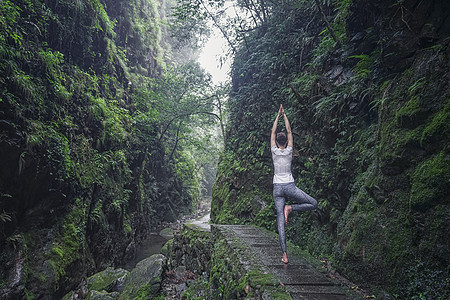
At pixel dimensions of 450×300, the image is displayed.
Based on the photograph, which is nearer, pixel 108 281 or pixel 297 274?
pixel 297 274

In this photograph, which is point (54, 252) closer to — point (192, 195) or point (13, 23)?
point (13, 23)

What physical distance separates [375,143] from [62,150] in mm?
8233

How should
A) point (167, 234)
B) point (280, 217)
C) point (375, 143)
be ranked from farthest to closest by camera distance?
point (167, 234), point (280, 217), point (375, 143)

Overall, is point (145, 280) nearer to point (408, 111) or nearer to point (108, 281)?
point (108, 281)

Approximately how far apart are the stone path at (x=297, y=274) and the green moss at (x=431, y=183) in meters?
1.35

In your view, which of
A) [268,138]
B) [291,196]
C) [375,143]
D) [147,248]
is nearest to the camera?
[375,143]

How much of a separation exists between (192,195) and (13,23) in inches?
754

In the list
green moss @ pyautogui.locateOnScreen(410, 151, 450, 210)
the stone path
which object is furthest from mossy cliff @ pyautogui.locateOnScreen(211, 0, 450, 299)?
the stone path

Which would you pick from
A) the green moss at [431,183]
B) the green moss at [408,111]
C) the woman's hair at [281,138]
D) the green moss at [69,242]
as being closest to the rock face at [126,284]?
the green moss at [69,242]

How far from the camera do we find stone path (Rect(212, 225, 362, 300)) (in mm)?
2812

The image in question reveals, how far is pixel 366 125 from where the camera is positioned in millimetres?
4152

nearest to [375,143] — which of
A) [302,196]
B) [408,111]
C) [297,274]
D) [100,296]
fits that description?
[408,111]

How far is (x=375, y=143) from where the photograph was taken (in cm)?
357

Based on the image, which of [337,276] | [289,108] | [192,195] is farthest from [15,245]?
[192,195]
